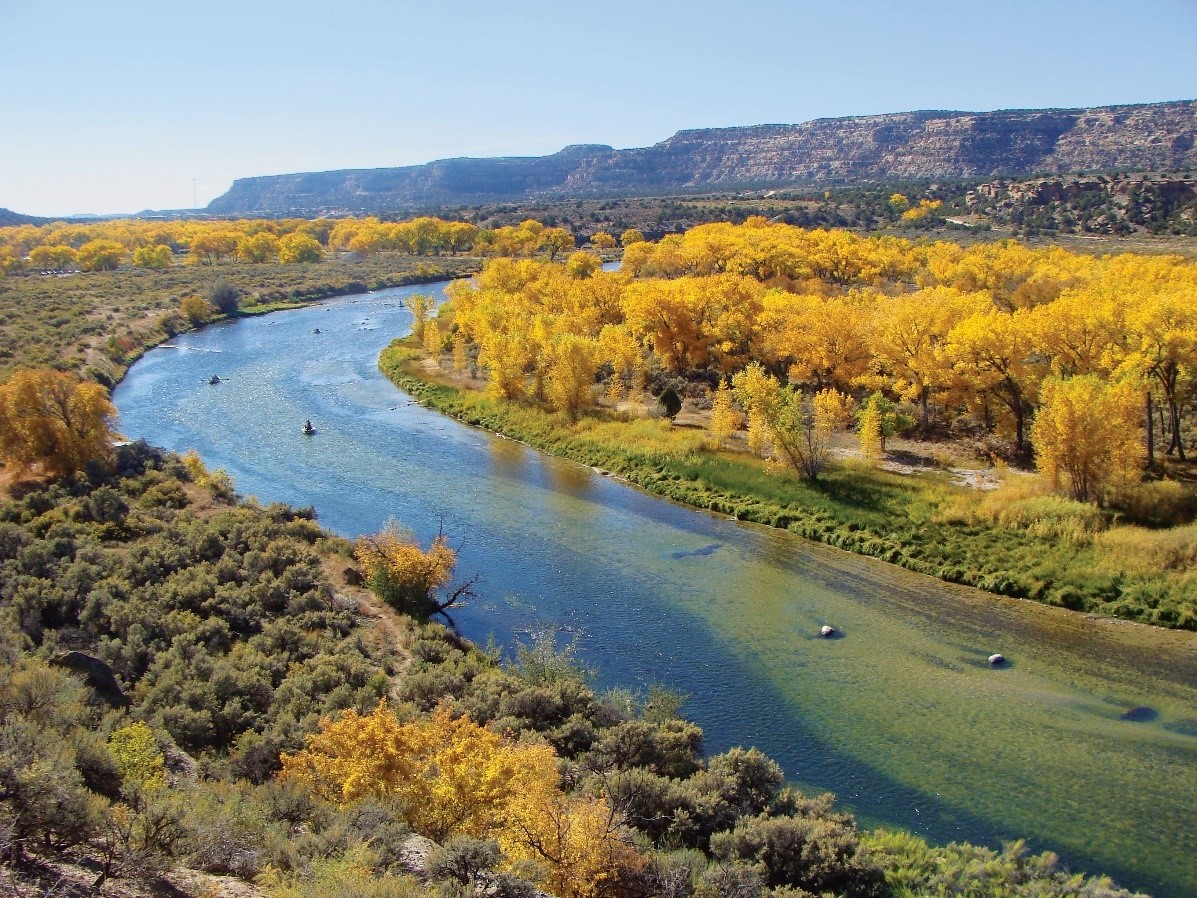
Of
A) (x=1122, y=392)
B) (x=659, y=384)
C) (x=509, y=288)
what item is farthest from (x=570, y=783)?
(x=509, y=288)

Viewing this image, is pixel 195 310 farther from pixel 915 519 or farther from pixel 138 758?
pixel 138 758

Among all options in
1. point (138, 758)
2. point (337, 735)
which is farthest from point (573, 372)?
point (138, 758)

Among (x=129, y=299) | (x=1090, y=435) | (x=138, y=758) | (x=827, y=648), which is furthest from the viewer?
(x=129, y=299)

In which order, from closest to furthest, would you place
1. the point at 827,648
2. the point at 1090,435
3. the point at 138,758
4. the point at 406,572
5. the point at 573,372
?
the point at 138,758 < the point at 827,648 < the point at 406,572 < the point at 1090,435 < the point at 573,372

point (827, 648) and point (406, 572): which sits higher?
point (406, 572)

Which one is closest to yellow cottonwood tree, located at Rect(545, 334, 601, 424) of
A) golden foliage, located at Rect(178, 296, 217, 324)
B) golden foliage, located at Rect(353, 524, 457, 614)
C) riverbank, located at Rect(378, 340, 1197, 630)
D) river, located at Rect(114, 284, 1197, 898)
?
riverbank, located at Rect(378, 340, 1197, 630)

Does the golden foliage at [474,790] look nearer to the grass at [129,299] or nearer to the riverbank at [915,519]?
the riverbank at [915,519]

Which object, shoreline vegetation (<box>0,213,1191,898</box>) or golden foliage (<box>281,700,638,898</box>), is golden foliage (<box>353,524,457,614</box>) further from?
golden foliage (<box>281,700,638,898</box>)

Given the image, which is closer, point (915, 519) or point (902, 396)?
point (915, 519)
